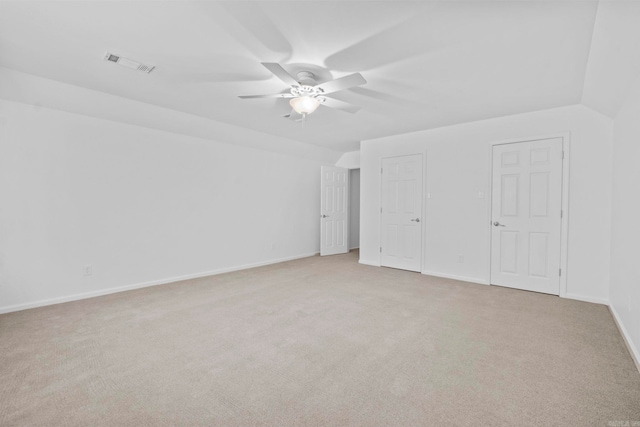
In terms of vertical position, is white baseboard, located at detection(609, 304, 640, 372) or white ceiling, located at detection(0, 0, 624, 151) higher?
white ceiling, located at detection(0, 0, 624, 151)

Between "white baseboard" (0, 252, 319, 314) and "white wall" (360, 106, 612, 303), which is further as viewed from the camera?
"white wall" (360, 106, 612, 303)

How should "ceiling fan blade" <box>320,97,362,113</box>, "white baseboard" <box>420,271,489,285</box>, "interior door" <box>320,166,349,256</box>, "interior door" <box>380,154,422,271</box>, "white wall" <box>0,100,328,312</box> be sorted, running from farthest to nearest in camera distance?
"interior door" <box>320,166,349,256</box> → "interior door" <box>380,154,422,271</box> → "white baseboard" <box>420,271,489,285</box> → "white wall" <box>0,100,328,312</box> → "ceiling fan blade" <box>320,97,362,113</box>

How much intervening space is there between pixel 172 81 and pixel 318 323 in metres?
2.89

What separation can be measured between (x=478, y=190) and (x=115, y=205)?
5165 millimetres

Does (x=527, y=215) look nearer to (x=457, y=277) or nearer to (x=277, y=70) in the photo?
(x=457, y=277)

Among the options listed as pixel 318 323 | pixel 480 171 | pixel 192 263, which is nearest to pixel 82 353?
pixel 318 323

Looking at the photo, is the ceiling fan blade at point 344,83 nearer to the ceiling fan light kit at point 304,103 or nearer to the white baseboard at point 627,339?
the ceiling fan light kit at point 304,103

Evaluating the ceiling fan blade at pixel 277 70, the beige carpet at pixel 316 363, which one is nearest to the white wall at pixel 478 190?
the beige carpet at pixel 316 363

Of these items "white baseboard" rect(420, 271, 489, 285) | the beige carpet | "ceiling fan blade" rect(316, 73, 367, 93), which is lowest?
the beige carpet

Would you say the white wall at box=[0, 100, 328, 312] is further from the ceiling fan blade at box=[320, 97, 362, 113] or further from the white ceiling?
the ceiling fan blade at box=[320, 97, 362, 113]

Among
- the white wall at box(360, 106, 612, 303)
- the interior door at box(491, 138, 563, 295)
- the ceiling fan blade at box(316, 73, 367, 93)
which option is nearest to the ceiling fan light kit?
the ceiling fan blade at box(316, 73, 367, 93)

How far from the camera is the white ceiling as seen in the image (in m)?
1.90

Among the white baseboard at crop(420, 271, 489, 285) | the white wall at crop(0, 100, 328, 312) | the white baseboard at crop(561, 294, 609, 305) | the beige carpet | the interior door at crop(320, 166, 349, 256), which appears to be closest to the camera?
the beige carpet

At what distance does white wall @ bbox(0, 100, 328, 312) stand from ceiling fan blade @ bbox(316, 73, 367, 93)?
2.87 metres
